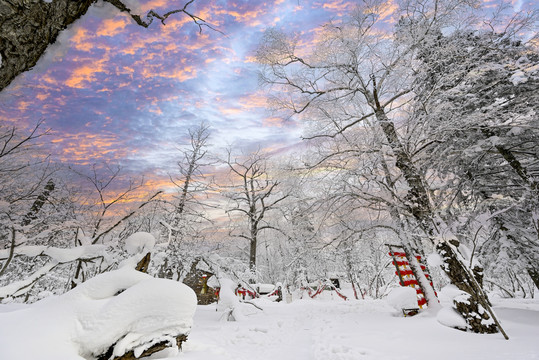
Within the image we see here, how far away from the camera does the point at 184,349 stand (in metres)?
4.52

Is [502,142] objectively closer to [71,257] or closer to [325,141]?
[325,141]

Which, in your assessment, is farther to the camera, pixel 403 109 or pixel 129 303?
pixel 403 109

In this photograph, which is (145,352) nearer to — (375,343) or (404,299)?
(375,343)

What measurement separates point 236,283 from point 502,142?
10096 millimetres

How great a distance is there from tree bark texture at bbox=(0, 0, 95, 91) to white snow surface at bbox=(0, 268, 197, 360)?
2591mm

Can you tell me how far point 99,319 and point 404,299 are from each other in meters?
7.91

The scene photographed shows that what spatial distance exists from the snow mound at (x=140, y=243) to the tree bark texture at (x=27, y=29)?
4.01 metres

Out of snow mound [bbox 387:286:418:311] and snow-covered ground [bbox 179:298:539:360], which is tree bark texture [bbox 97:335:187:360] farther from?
snow mound [bbox 387:286:418:311]

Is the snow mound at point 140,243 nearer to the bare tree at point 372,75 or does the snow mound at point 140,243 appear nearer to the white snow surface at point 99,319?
the white snow surface at point 99,319

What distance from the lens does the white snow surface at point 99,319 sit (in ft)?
8.28

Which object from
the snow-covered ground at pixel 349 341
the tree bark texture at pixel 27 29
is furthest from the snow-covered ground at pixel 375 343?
the tree bark texture at pixel 27 29

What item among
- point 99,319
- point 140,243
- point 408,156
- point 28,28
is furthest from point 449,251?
point 28,28

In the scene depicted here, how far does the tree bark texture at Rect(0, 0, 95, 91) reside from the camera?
4.13 ft

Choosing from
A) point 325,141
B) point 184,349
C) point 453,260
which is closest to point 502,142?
point 453,260
